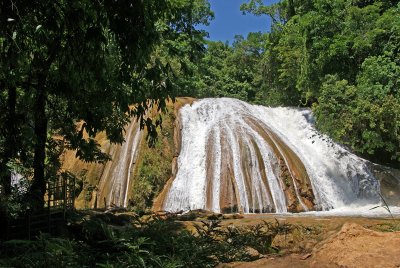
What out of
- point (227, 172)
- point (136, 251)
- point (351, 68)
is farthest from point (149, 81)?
point (351, 68)

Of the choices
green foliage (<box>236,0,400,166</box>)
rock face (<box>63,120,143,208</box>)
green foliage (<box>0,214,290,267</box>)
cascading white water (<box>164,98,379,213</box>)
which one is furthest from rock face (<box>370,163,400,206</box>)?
green foliage (<box>0,214,290,267</box>)

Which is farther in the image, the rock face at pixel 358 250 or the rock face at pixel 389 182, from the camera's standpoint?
the rock face at pixel 389 182

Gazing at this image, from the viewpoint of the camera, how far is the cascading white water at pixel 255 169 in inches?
615

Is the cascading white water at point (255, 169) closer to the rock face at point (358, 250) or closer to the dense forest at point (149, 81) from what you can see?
the dense forest at point (149, 81)

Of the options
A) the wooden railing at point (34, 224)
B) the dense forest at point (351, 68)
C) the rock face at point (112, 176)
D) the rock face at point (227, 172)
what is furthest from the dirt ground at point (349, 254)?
the dense forest at point (351, 68)

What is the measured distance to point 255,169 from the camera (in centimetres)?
1642

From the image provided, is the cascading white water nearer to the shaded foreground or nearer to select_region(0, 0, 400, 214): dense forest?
select_region(0, 0, 400, 214): dense forest

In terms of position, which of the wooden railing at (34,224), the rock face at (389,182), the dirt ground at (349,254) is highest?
the rock face at (389,182)

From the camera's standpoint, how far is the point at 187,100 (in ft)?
72.5

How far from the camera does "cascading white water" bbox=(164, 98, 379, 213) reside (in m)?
15.6

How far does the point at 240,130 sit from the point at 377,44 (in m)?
7.30

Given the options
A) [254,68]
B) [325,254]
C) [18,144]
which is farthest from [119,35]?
[254,68]

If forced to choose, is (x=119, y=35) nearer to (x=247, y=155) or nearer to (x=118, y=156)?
(x=247, y=155)

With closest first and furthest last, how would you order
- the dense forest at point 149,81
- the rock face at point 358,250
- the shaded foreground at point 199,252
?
the rock face at point 358,250 < the shaded foreground at point 199,252 < the dense forest at point 149,81
